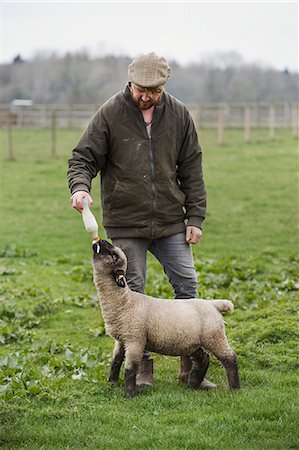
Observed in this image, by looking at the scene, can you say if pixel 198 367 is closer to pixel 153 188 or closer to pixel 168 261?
pixel 168 261

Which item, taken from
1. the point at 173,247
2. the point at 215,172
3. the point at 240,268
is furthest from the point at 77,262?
the point at 215,172

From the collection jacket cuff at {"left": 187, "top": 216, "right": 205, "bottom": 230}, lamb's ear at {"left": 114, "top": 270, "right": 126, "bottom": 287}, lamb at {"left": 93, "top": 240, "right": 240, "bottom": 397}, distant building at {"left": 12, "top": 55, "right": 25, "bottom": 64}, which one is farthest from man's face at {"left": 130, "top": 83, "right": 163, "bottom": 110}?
distant building at {"left": 12, "top": 55, "right": 25, "bottom": 64}

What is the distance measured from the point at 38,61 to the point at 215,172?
57.6 metres

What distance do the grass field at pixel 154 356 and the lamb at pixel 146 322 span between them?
13.9 inches

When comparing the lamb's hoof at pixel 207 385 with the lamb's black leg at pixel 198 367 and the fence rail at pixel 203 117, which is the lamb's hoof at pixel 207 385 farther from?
the fence rail at pixel 203 117

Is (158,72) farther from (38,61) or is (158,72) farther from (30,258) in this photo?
(38,61)

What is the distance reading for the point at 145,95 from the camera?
22.0 ft

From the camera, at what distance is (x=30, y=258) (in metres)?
14.8

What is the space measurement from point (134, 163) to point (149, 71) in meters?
0.78

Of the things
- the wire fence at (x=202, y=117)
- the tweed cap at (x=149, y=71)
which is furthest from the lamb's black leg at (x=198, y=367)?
the wire fence at (x=202, y=117)

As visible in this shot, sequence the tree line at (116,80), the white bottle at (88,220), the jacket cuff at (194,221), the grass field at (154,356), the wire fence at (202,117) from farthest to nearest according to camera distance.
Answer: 1. the tree line at (116,80)
2. the wire fence at (202,117)
3. the jacket cuff at (194,221)
4. the white bottle at (88,220)
5. the grass field at (154,356)

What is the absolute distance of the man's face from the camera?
6.68 m

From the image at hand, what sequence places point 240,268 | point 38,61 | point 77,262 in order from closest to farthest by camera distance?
point 240,268 < point 77,262 < point 38,61

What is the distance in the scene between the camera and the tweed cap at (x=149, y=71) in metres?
6.58
